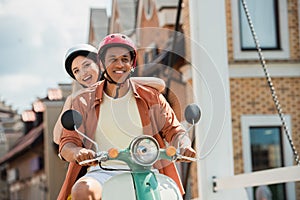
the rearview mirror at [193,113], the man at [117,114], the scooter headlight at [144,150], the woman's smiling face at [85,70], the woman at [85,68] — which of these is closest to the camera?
the scooter headlight at [144,150]

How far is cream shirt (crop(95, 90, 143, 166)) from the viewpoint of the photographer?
361 centimetres

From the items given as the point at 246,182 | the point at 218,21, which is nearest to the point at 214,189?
the point at 246,182

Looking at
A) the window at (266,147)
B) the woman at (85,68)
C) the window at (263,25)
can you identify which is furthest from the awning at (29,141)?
the woman at (85,68)

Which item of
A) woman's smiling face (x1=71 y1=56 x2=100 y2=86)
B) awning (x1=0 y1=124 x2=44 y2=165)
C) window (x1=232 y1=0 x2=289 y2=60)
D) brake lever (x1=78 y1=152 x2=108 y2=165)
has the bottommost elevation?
brake lever (x1=78 y1=152 x2=108 y2=165)

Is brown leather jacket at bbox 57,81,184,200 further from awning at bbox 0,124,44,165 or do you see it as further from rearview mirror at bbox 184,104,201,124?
awning at bbox 0,124,44,165

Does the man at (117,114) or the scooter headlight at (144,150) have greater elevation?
the man at (117,114)

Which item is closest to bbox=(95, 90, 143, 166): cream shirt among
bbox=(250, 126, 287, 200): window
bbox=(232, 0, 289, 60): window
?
bbox=(232, 0, 289, 60): window

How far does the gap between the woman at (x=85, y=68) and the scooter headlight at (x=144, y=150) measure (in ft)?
1.75

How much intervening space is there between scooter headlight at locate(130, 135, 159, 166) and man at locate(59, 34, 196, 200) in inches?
7.8

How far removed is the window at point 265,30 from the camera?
13.6m

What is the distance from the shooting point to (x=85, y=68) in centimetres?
403

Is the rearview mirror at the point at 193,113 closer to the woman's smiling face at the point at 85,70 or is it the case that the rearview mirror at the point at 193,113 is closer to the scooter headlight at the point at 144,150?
the scooter headlight at the point at 144,150

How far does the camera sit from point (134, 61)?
12.1ft

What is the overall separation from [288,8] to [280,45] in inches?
23.1
